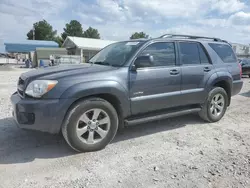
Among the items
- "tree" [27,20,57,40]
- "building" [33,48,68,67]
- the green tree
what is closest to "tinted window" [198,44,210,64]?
"building" [33,48,68,67]

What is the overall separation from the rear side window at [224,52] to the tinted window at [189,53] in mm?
544

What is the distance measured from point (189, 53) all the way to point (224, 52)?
1219mm

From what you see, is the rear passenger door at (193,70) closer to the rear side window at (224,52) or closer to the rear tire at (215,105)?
the rear tire at (215,105)

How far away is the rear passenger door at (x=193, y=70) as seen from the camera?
435cm

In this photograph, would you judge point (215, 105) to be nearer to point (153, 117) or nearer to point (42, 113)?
point (153, 117)

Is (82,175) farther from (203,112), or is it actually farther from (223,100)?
(223,100)

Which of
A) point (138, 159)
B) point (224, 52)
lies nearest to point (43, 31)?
point (224, 52)

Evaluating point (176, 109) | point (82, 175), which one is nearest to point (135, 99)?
point (176, 109)

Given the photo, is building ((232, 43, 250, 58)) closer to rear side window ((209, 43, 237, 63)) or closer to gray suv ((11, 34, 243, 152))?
rear side window ((209, 43, 237, 63))

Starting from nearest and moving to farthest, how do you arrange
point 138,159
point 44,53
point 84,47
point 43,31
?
point 138,159
point 44,53
point 84,47
point 43,31

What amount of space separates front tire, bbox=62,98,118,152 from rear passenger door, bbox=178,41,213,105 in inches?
64.0

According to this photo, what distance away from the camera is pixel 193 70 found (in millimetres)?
4445

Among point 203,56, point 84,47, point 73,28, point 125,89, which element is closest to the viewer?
point 125,89

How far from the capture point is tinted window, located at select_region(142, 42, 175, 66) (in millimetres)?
4031
